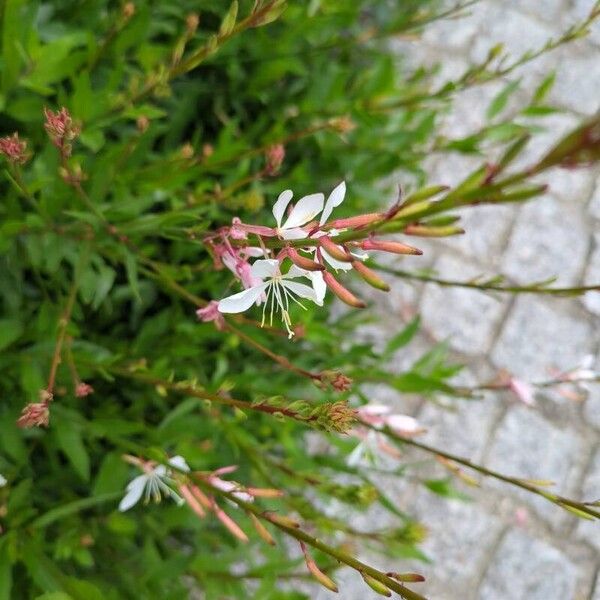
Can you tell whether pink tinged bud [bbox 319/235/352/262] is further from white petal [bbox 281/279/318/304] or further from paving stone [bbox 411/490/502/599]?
paving stone [bbox 411/490/502/599]

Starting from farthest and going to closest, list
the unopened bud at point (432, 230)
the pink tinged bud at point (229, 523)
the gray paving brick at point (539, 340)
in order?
the gray paving brick at point (539, 340)
the pink tinged bud at point (229, 523)
the unopened bud at point (432, 230)

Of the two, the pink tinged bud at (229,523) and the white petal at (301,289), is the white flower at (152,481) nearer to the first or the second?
the pink tinged bud at (229,523)

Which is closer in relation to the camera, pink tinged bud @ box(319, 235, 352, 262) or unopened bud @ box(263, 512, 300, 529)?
pink tinged bud @ box(319, 235, 352, 262)

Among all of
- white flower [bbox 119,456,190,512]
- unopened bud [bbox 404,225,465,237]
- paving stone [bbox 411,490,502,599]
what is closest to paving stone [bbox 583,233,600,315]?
paving stone [bbox 411,490,502,599]

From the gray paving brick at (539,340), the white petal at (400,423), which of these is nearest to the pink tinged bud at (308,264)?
the white petal at (400,423)

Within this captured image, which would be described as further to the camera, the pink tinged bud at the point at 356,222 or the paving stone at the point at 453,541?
the paving stone at the point at 453,541

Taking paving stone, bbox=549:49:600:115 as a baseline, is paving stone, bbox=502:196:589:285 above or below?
below
